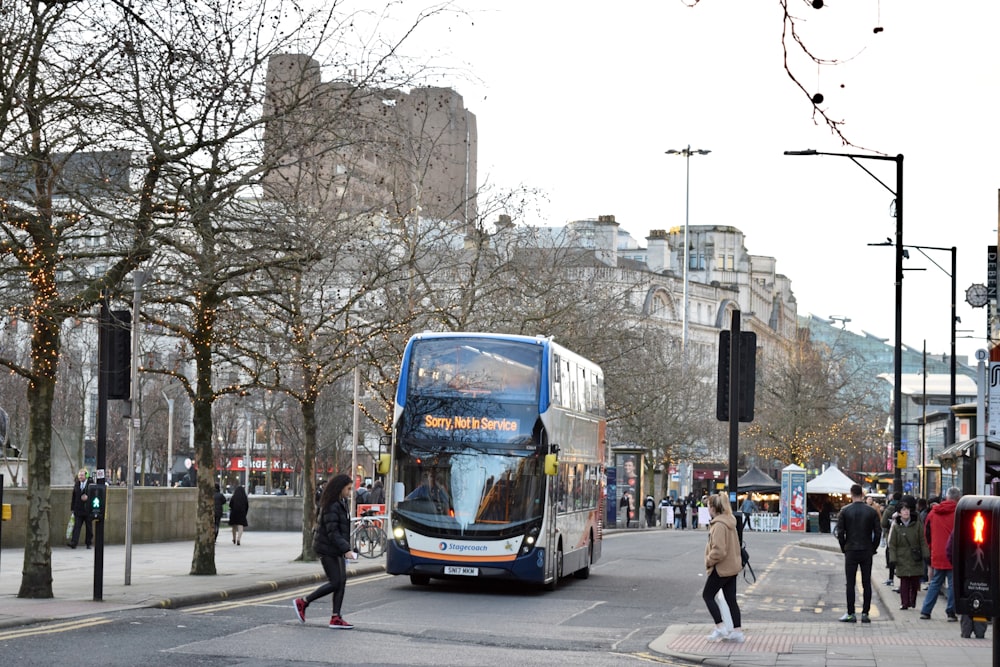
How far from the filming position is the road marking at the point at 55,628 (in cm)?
1592

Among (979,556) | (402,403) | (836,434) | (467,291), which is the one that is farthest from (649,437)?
(979,556)

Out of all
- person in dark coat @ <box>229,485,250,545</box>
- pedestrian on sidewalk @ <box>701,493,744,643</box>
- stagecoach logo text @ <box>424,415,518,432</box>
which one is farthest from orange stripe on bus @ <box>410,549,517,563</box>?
person in dark coat @ <box>229,485,250,545</box>

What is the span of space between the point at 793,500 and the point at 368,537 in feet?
133

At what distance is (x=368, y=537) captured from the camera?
116ft

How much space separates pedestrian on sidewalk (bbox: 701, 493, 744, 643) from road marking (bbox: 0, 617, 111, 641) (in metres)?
6.92

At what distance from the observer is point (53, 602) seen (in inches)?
781

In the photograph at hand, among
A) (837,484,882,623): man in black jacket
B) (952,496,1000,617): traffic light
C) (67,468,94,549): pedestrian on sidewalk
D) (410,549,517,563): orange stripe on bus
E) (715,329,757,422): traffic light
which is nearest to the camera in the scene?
(952,496,1000,617): traffic light

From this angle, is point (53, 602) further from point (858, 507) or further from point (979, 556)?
point (979, 556)

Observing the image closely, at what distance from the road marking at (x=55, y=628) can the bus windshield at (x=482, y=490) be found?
7.50 meters

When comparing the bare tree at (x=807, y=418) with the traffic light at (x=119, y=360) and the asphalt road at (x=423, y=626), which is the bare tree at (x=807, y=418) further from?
the traffic light at (x=119, y=360)

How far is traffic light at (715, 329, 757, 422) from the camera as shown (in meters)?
19.7

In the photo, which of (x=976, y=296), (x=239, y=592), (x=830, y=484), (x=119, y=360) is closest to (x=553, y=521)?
(x=239, y=592)

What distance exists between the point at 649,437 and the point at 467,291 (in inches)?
1578

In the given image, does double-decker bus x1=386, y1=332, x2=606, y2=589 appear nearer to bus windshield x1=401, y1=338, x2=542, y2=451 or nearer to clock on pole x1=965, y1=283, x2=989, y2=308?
bus windshield x1=401, y1=338, x2=542, y2=451
